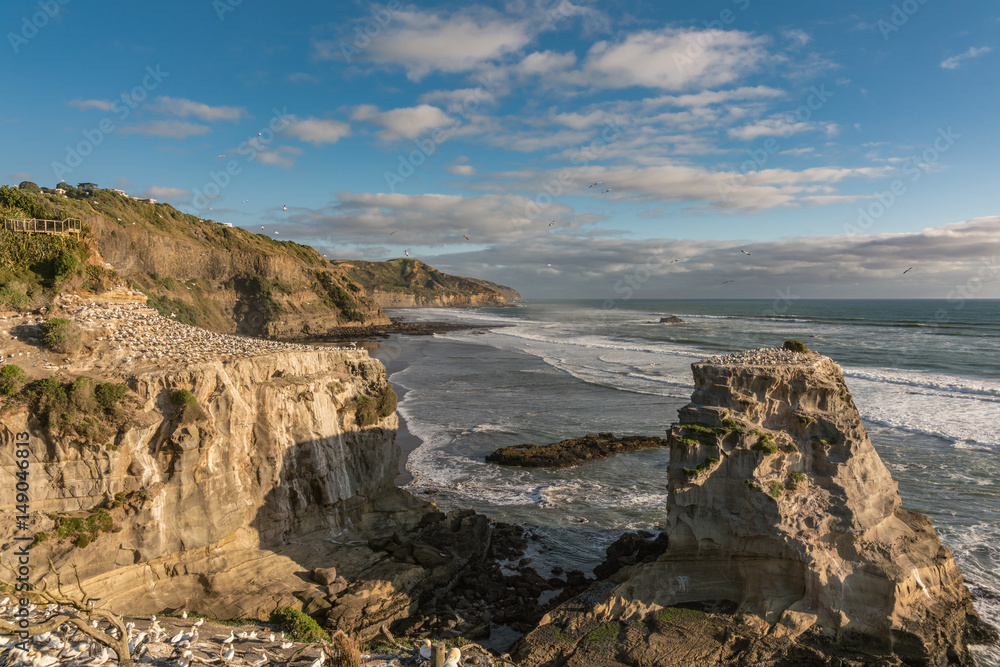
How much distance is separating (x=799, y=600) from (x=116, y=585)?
1253cm

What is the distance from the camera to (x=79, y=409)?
8.76 meters

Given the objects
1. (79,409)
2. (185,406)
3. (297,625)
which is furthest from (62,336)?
(297,625)

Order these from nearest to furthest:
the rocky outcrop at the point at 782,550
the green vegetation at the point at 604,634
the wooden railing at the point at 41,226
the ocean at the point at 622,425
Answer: the rocky outcrop at the point at 782,550, the green vegetation at the point at 604,634, the wooden railing at the point at 41,226, the ocean at the point at 622,425

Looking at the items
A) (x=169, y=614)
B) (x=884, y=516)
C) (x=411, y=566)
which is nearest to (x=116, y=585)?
(x=169, y=614)

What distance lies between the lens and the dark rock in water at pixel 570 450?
22.4 m

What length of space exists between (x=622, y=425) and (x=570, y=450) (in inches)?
214

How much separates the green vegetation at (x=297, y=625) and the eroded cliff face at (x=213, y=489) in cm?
51

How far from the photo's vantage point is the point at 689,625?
33.2 ft

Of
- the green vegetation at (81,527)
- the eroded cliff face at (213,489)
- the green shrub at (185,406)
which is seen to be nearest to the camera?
the green vegetation at (81,527)

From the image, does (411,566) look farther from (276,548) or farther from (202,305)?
(202,305)

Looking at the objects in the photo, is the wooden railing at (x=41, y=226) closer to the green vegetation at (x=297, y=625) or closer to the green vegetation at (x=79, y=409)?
the green vegetation at (x=79, y=409)

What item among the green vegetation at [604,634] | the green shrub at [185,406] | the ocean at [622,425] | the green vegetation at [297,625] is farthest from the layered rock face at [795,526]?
the green shrub at [185,406]

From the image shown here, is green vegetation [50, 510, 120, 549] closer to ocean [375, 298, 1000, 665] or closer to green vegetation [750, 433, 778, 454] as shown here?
ocean [375, 298, 1000, 665]

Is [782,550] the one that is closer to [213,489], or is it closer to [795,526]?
[795,526]
